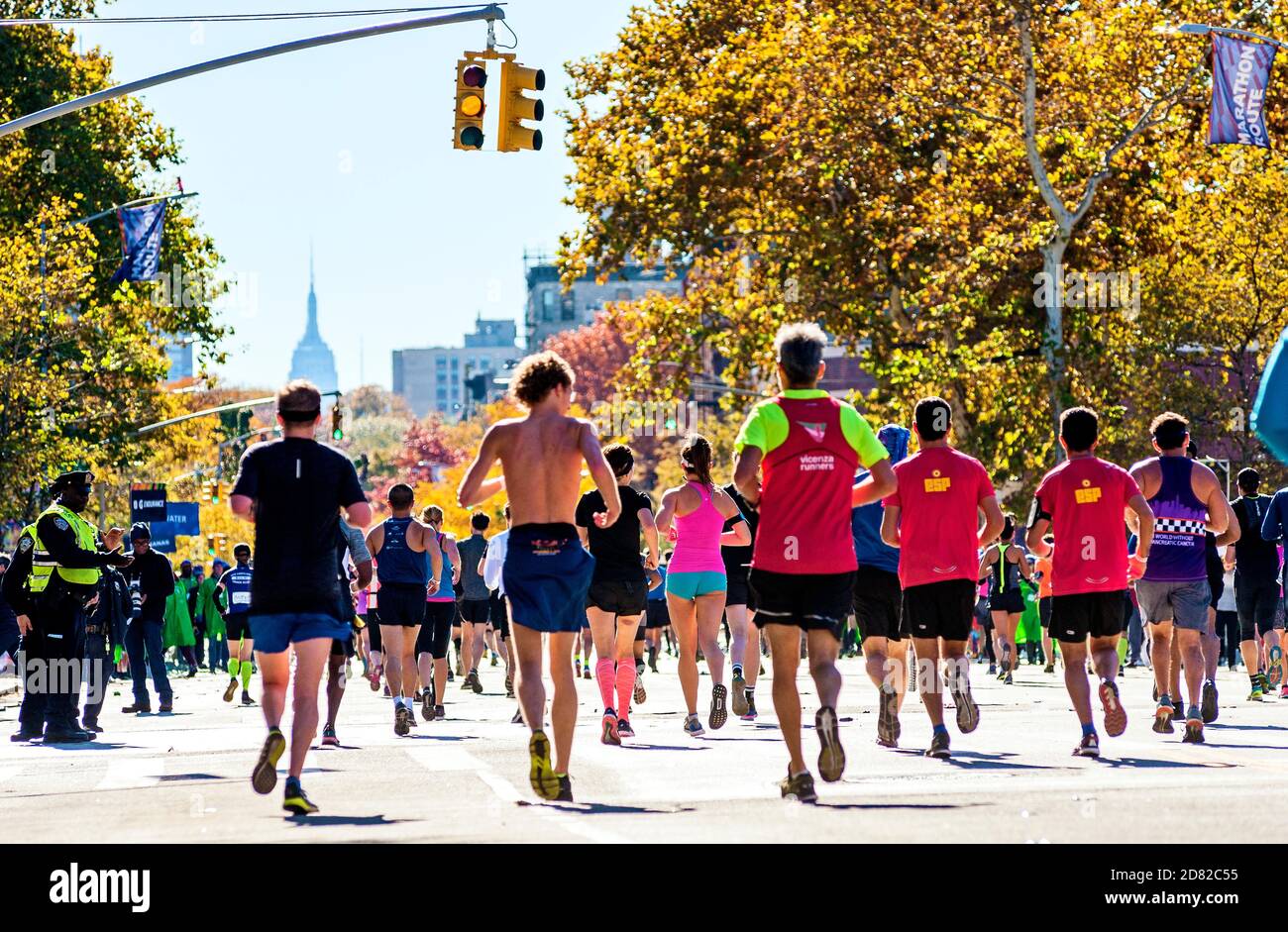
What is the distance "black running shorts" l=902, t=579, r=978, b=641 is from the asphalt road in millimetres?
705

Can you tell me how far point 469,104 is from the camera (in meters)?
20.4

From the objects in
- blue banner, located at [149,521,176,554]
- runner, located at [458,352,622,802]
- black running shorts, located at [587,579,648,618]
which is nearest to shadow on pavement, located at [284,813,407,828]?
runner, located at [458,352,622,802]

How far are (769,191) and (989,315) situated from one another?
190 inches

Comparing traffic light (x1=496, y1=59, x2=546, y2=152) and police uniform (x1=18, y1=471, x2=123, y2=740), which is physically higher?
traffic light (x1=496, y1=59, x2=546, y2=152)

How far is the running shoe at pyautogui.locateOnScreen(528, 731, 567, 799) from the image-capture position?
9633 millimetres

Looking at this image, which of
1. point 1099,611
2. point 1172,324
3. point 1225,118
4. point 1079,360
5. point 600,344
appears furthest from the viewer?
point 600,344

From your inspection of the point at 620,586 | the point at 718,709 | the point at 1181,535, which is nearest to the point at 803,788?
the point at 1181,535

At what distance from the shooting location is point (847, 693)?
74.2ft

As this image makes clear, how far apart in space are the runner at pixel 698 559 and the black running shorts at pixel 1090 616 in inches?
113

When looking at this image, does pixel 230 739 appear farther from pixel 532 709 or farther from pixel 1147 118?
pixel 1147 118

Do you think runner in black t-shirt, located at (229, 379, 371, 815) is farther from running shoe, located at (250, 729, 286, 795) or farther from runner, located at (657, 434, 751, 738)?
runner, located at (657, 434, 751, 738)

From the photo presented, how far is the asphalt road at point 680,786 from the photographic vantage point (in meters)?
8.45

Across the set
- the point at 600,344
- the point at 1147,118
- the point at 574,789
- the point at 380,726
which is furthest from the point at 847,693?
the point at 600,344

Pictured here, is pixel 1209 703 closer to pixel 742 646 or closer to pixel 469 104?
pixel 742 646
